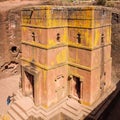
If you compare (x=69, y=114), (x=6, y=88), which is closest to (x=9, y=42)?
(x=6, y=88)

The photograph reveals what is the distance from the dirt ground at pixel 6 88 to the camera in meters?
16.1

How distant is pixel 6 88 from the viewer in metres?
19.0

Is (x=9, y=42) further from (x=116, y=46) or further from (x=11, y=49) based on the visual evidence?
(x=116, y=46)

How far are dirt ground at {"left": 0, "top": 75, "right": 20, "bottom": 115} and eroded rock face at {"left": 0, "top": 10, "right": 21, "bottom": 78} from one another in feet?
2.40

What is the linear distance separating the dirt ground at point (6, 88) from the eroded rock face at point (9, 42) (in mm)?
733

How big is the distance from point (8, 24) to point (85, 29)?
36.5ft

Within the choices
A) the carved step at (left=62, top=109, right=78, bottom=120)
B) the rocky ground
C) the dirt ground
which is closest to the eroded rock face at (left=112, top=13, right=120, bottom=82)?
the rocky ground

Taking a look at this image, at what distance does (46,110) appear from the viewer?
41.7 ft

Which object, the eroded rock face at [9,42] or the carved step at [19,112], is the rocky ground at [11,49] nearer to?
the eroded rock face at [9,42]

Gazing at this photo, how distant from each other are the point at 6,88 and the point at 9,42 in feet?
16.7

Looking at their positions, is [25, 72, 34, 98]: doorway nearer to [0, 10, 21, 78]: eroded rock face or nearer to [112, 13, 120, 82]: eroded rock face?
[0, 10, 21, 78]: eroded rock face

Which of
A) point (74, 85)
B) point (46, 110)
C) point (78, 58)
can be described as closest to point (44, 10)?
point (78, 58)

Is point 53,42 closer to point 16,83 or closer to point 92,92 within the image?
point 92,92

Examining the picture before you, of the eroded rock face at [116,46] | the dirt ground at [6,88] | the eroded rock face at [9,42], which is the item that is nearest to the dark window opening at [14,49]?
the eroded rock face at [9,42]
